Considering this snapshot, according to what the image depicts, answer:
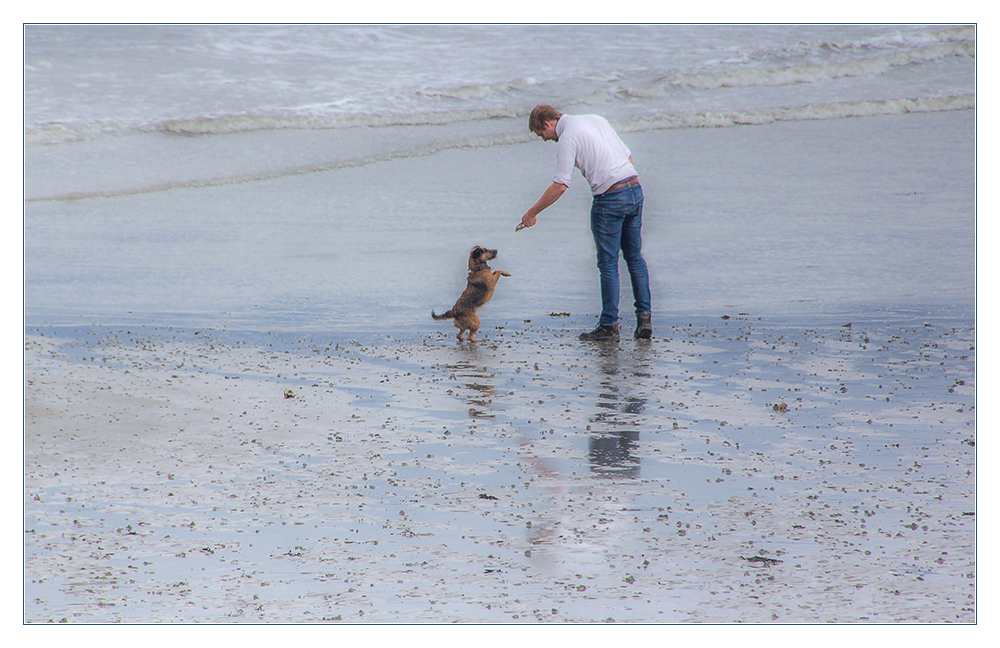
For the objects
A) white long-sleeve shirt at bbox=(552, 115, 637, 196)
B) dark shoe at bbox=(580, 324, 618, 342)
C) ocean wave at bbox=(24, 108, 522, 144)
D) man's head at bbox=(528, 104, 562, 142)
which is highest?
ocean wave at bbox=(24, 108, 522, 144)

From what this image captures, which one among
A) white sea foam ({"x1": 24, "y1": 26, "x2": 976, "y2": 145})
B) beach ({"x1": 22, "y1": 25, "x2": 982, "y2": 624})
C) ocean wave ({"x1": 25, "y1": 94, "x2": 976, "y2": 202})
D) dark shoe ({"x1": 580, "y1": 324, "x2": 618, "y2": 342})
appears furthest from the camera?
white sea foam ({"x1": 24, "y1": 26, "x2": 976, "y2": 145})

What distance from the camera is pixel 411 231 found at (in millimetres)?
10414

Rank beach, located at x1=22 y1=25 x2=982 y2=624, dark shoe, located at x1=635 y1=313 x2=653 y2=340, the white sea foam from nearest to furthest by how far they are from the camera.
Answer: beach, located at x1=22 y1=25 x2=982 y2=624 < dark shoe, located at x1=635 y1=313 x2=653 y2=340 < the white sea foam

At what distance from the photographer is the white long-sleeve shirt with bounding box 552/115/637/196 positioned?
21.5ft

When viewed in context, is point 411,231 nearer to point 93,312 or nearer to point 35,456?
point 93,312

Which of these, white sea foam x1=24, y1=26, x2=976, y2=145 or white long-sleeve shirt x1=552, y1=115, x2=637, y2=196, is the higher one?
white sea foam x1=24, y1=26, x2=976, y2=145

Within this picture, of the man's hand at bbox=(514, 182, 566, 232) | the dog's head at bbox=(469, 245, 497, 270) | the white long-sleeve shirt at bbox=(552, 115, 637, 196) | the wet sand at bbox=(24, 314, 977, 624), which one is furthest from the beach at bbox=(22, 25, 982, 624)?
the white long-sleeve shirt at bbox=(552, 115, 637, 196)

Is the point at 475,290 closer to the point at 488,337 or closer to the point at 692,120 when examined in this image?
the point at 488,337

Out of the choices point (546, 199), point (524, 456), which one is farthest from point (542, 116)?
point (524, 456)

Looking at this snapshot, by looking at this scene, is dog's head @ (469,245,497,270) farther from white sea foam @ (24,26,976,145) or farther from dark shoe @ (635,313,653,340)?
white sea foam @ (24,26,976,145)

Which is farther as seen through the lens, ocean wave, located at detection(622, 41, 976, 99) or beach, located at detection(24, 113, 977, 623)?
ocean wave, located at detection(622, 41, 976, 99)

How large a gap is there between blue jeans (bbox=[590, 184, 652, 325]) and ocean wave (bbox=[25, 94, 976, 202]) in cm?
727

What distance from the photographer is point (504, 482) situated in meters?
4.01

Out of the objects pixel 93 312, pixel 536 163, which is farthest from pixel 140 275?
pixel 536 163
